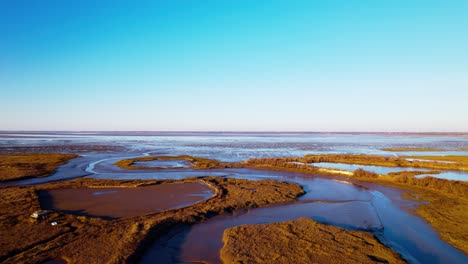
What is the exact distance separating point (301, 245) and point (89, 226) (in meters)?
8.78

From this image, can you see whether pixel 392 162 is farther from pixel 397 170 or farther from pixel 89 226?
pixel 89 226

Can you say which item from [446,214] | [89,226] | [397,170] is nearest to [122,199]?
[89,226]

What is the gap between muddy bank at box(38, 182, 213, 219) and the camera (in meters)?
15.0

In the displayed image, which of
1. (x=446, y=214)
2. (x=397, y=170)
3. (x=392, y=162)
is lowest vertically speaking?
(x=446, y=214)

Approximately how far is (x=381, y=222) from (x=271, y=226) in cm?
559

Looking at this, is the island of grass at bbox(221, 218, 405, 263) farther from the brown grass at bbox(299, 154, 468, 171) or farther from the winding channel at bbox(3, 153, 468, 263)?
the brown grass at bbox(299, 154, 468, 171)

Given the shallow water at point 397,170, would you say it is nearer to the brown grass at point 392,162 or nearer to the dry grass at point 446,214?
the brown grass at point 392,162

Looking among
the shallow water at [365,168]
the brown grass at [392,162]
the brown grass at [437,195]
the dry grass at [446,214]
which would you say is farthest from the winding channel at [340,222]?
the brown grass at [392,162]

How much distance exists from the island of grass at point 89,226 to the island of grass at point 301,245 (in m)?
3.13

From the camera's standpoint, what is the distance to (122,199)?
1742 cm

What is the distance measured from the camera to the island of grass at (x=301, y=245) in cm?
926

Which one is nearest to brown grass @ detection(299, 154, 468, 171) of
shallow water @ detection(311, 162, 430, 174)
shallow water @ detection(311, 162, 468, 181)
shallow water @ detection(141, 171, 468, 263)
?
shallow water @ detection(311, 162, 430, 174)

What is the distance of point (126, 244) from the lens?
10.3m

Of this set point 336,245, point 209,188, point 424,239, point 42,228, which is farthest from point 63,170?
point 424,239
